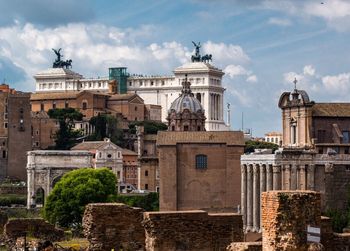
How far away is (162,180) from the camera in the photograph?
6278cm

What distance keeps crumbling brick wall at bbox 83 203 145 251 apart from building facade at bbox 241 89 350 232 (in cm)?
3830

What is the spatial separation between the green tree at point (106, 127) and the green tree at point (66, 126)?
1.99m

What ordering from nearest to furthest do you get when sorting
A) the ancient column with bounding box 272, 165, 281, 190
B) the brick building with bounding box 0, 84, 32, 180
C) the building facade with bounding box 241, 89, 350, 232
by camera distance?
the building facade with bounding box 241, 89, 350, 232
the ancient column with bounding box 272, 165, 281, 190
the brick building with bounding box 0, 84, 32, 180

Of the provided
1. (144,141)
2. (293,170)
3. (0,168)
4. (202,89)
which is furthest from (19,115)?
(293,170)

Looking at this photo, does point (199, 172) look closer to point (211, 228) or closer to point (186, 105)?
point (186, 105)

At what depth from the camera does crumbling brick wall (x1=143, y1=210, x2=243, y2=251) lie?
1272 cm

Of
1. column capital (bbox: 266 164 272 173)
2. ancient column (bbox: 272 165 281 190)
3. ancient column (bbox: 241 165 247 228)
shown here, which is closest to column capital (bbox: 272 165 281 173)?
ancient column (bbox: 272 165 281 190)

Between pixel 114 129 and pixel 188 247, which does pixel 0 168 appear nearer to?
pixel 114 129

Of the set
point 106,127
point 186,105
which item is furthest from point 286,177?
point 106,127

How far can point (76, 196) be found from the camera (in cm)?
5672

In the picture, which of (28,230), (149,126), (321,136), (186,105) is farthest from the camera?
(149,126)

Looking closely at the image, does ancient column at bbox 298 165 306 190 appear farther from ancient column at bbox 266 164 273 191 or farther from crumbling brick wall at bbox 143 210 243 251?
crumbling brick wall at bbox 143 210 243 251

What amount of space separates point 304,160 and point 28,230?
32633 millimetres

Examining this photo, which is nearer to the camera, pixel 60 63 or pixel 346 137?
pixel 346 137
